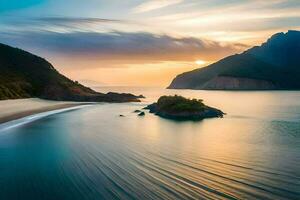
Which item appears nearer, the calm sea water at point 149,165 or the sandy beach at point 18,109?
the calm sea water at point 149,165

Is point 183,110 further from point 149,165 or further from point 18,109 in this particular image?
point 149,165

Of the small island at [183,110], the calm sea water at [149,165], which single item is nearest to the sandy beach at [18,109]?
the calm sea water at [149,165]

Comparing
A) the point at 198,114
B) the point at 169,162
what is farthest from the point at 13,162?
the point at 198,114

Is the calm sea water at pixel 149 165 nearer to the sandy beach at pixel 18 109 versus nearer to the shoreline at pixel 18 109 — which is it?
the shoreline at pixel 18 109

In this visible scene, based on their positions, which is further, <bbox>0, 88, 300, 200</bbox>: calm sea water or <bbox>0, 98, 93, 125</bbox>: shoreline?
<bbox>0, 98, 93, 125</bbox>: shoreline

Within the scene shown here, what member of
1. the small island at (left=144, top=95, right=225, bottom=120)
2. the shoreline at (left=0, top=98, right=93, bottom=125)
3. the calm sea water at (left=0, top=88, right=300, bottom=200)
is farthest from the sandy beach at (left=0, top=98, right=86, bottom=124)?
the small island at (left=144, top=95, right=225, bottom=120)

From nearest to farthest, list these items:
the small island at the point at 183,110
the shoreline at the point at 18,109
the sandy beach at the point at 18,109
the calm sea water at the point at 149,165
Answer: the calm sea water at the point at 149,165, the shoreline at the point at 18,109, the sandy beach at the point at 18,109, the small island at the point at 183,110

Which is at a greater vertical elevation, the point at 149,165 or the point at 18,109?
the point at 18,109

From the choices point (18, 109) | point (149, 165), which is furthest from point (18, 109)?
point (149, 165)

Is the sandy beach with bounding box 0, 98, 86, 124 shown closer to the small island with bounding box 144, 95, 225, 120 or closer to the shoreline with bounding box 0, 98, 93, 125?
the shoreline with bounding box 0, 98, 93, 125

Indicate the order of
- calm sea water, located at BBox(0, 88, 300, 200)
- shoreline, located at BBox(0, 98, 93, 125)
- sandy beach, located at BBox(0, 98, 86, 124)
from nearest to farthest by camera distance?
calm sea water, located at BBox(0, 88, 300, 200) < shoreline, located at BBox(0, 98, 93, 125) < sandy beach, located at BBox(0, 98, 86, 124)

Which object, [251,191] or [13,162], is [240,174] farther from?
[13,162]
